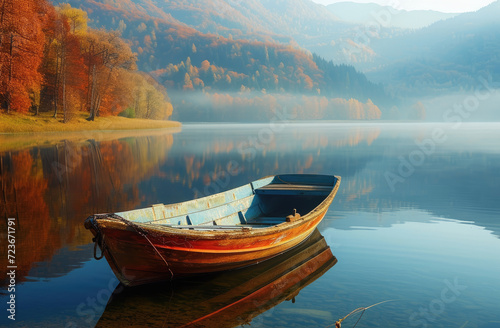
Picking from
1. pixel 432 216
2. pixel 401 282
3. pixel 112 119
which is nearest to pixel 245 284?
pixel 401 282

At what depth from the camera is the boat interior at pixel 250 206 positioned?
36.0 ft

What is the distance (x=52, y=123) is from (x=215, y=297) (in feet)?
173

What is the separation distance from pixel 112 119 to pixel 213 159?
3822cm

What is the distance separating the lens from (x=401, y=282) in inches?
408

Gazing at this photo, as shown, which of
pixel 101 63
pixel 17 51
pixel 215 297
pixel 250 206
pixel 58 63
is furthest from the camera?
pixel 101 63

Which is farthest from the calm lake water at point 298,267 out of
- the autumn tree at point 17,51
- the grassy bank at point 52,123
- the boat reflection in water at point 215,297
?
the grassy bank at point 52,123

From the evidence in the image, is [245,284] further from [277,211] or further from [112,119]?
[112,119]

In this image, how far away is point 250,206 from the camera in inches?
585

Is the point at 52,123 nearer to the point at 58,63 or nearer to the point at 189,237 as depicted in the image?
the point at 58,63

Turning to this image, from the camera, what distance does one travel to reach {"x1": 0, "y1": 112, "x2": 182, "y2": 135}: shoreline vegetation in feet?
167

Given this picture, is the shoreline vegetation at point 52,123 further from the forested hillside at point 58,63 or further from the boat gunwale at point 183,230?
the boat gunwale at point 183,230

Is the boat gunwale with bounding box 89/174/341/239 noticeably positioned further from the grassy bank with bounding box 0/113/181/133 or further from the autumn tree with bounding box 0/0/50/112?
the grassy bank with bounding box 0/113/181/133

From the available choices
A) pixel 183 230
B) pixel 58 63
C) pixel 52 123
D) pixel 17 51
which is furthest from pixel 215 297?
pixel 58 63

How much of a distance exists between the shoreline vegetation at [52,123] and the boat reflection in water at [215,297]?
152 feet
